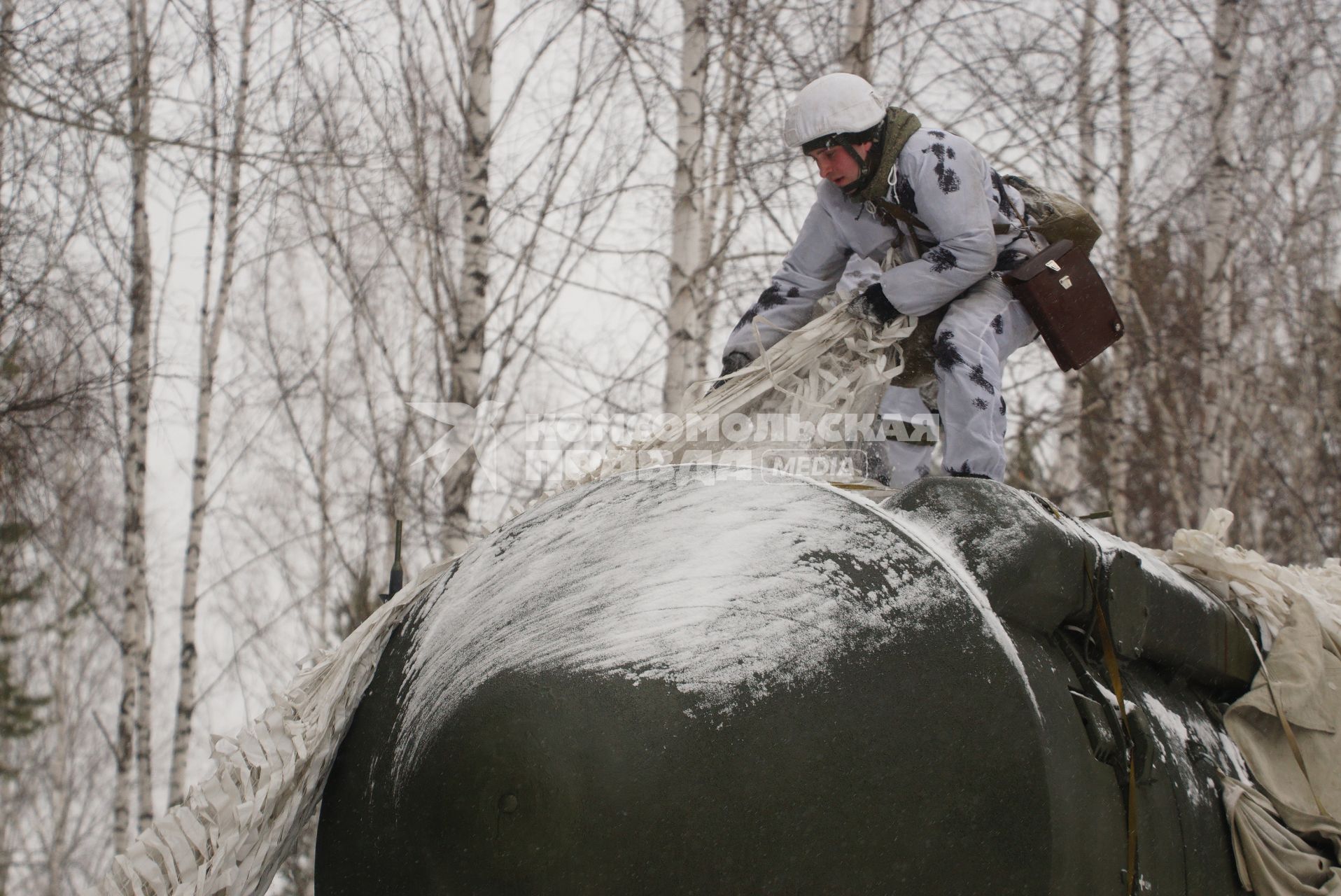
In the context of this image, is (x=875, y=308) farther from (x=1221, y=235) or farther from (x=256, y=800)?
(x=1221, y=235)

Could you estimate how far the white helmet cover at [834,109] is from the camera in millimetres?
2988

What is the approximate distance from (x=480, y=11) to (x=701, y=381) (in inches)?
217

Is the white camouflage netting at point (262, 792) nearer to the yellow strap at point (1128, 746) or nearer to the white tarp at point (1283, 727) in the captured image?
the yellow strap at point (1128, 746)

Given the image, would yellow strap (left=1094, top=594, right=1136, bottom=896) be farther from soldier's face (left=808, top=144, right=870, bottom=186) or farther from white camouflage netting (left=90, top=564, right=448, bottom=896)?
soldier's face (left=808, top=144, right=870, bottom=186)

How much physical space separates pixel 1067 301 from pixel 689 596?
6.00 ft

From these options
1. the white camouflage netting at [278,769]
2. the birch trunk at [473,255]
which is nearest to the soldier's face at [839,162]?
the white camouflage netting at [278,769]

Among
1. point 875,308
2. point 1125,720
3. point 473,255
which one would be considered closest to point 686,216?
point 473,255

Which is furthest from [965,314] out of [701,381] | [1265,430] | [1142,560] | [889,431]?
[1265,430]

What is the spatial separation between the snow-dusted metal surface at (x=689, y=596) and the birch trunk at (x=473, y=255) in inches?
215

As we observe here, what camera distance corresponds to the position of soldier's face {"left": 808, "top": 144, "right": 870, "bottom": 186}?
10.0 ft

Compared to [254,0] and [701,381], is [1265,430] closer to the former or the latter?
[254,0]

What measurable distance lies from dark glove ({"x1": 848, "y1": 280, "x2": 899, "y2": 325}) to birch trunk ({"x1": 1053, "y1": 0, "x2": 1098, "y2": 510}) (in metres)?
6.87

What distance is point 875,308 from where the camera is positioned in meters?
2.97

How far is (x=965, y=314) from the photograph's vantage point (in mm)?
3035
